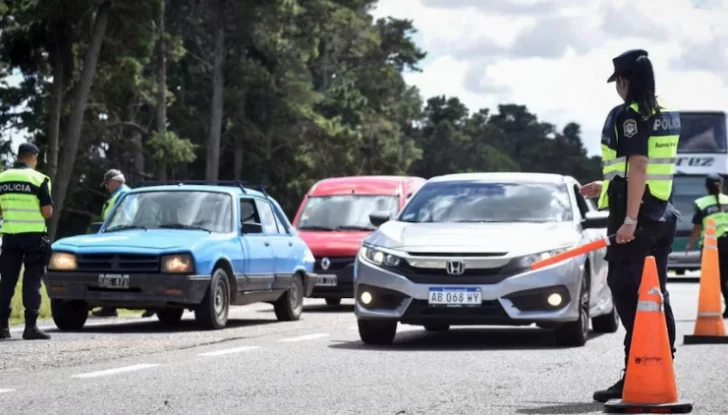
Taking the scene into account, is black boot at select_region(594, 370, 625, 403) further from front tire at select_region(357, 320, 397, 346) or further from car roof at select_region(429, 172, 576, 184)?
car roof at select_region(429, 172, 576, 184)

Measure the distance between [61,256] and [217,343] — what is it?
293 centimetres

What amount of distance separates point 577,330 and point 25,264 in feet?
17.7

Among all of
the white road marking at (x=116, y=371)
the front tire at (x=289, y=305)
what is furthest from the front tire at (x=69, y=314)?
the white road marking at (x=116, y=371)

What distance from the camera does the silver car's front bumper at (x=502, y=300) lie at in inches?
531

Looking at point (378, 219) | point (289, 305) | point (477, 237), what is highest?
point (378, 219)

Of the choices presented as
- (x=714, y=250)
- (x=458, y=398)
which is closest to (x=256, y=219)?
(x=714, y=250)

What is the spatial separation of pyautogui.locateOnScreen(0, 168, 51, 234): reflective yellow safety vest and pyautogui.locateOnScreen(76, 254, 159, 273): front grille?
1148 millimetres

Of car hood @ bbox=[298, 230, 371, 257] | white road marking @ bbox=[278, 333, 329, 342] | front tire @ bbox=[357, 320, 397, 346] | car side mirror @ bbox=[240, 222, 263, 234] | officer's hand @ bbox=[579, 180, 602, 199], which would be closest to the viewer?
officer's hand @ bbox=[579, 180, 602, 199]

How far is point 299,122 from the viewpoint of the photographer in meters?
69.4

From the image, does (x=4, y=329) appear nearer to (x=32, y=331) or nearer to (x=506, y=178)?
(x=32, y=331)

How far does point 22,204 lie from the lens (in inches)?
611

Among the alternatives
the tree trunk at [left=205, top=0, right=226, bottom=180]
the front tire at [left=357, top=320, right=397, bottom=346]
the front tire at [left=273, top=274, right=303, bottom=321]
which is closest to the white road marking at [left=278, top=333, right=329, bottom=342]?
the front tire at [left=357, top=320, right=397, bottom=346]

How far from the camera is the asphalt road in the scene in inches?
362

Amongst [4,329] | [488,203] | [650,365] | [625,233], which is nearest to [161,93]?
[4,329]
